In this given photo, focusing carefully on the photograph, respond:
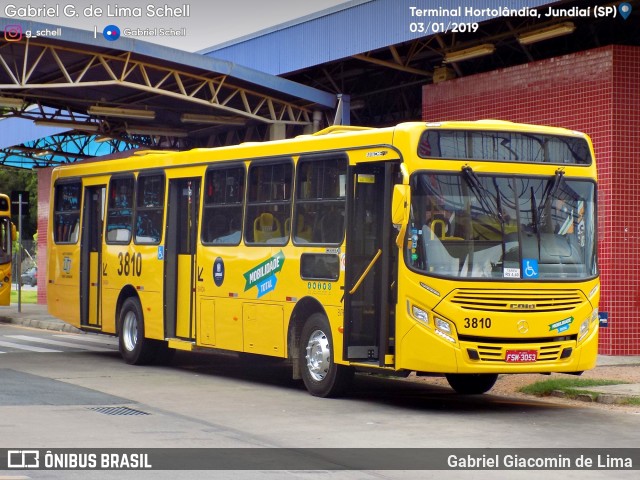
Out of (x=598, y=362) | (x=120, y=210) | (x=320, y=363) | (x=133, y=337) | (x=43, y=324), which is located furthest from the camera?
(x=43, y=324)

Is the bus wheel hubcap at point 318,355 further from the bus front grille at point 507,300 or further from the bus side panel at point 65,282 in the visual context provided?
the bus side panel at point 65,282

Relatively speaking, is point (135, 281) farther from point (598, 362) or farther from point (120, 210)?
point (598, 362)

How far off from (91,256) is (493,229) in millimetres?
9191

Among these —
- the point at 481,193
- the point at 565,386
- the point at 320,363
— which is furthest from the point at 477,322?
the point at 565,386

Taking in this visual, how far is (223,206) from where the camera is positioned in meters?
16.8

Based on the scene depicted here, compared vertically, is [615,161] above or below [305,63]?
below

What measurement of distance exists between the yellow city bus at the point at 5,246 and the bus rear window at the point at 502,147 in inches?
835

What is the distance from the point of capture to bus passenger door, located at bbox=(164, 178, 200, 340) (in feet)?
57.6

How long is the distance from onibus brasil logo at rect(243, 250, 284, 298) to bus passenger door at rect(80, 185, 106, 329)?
16.1 ft

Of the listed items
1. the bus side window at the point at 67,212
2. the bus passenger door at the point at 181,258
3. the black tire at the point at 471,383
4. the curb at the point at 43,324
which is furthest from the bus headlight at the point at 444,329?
the curb at the point at 43,324

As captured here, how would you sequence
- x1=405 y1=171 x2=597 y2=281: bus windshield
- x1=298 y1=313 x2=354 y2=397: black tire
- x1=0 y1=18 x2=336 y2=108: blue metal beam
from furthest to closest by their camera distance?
x1=0 y1=18 x2=336 y2=108: blue metal beam → x1=298 y1=313 x2=354 y2=397: black tire → x1=405 y1=171 x2=597 y2=281: bus windshield

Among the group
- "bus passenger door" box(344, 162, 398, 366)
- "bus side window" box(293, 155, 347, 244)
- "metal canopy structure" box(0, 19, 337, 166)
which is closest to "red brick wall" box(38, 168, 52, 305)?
"metal canopy structure" box(0, 19, 337, 166)

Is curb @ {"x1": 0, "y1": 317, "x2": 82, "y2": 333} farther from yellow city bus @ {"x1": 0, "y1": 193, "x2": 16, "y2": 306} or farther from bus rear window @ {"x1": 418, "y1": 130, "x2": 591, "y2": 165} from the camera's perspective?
bus rear window @ {"x1": 418, "y1": 130, "x2": 591, "y2": 165}

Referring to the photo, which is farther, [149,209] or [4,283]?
[4,283]
